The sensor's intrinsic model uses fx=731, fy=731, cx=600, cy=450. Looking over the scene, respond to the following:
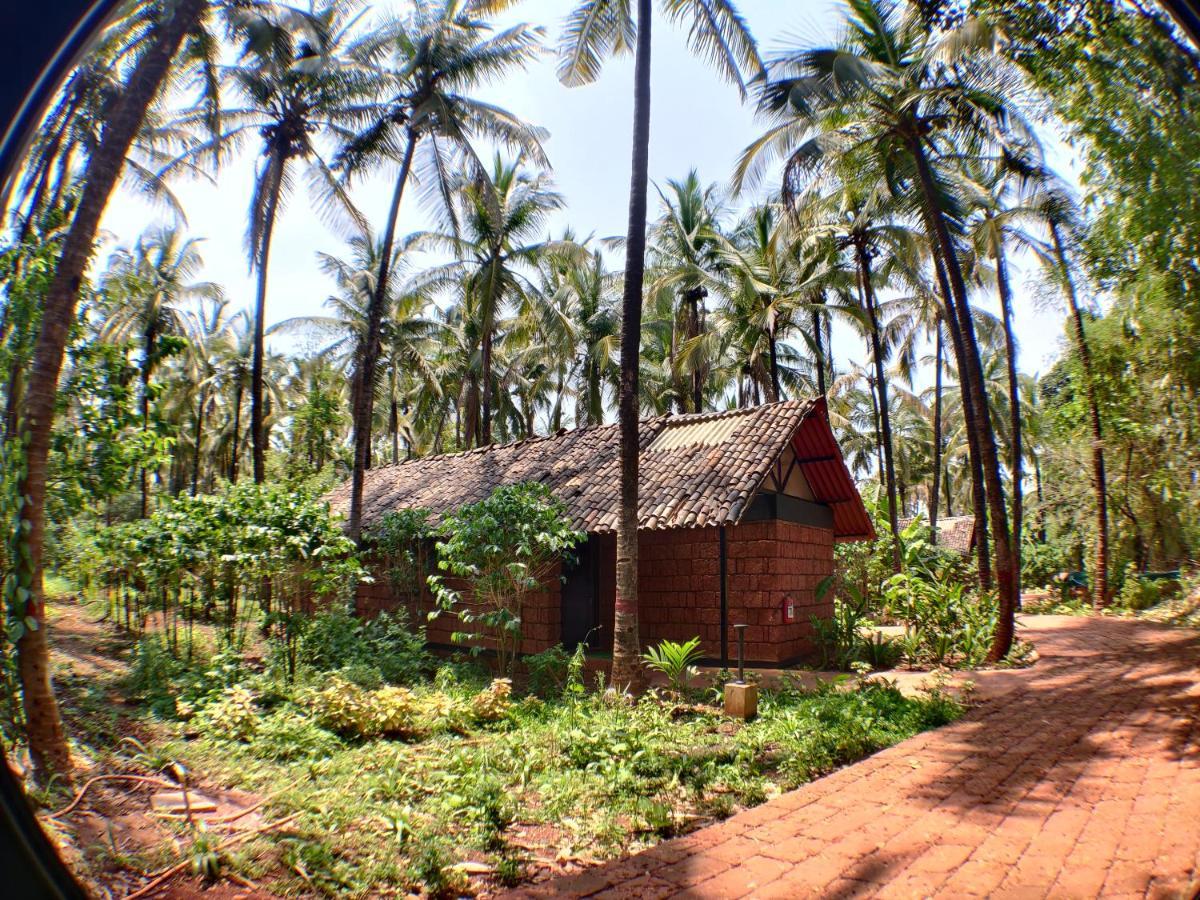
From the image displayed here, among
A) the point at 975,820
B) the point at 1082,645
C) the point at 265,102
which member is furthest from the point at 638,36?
the point at 1082,645

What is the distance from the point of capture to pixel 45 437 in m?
1.54

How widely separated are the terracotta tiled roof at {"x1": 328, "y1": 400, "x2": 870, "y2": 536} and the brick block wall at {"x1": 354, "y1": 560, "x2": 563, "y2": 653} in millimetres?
1241

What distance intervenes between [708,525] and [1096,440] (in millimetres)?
14199

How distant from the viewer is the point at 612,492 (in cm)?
1214

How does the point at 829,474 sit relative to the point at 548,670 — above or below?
above

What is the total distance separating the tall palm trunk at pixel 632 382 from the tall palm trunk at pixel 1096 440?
42.8 feet

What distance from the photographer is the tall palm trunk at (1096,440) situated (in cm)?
1834

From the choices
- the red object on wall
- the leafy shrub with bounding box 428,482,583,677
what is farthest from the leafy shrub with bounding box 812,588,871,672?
the leafy shrub with bounding box 428,482,583,677

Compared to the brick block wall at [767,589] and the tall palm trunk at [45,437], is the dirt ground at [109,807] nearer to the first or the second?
the tall palm trunk at [45,437]

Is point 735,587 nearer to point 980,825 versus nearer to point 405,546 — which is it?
point 405,546

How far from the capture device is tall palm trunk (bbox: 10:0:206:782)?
4.91ft

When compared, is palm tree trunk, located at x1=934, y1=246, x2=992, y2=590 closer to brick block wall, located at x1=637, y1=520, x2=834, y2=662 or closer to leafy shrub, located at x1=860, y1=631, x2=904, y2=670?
leafy shrub, located at x1=860, y1=631, x2=904, y2=670

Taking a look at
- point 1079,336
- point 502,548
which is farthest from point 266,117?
point 1079,336

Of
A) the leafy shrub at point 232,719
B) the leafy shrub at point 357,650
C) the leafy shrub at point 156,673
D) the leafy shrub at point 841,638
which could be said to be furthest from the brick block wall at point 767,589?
the leafy shrub at point 156,673
